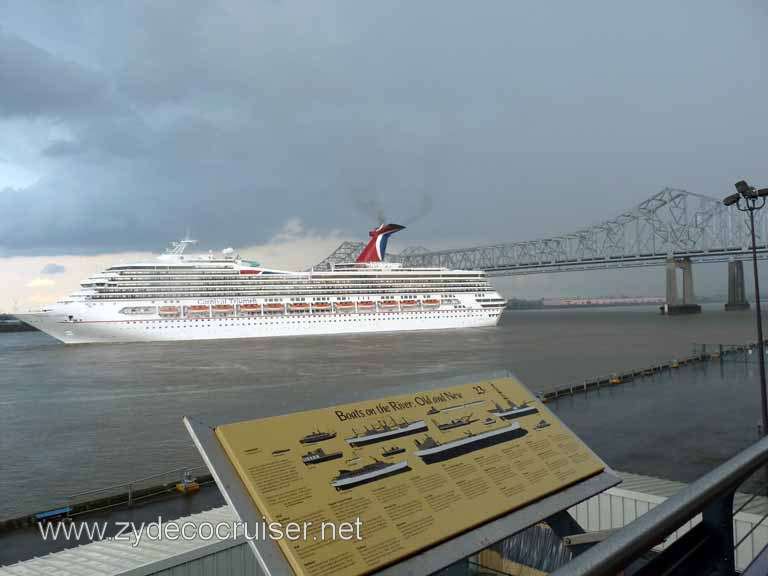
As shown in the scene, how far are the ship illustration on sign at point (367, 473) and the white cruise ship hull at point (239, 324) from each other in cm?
3738

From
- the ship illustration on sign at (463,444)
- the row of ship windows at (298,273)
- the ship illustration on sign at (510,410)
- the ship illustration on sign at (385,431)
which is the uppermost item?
the row of ship windows at (298,273)

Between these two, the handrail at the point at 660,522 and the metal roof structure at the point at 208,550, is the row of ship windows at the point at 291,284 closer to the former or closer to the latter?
the metal roof structure at the point at 208,550

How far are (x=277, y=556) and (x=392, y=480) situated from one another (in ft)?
1.84

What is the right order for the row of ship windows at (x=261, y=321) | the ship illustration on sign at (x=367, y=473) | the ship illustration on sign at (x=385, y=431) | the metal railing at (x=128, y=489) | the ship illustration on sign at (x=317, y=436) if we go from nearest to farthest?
the ship illustration on sign at (x=367, y=473) → the ship illustration on sign at (x=317, y=436) → the ship illustration on sign at (x=385, y=431) → the metal railing at (x=128, y=489) → the row of ship windows at (x=261, y=321)

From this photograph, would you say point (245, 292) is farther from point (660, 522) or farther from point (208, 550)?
point (660, 522)

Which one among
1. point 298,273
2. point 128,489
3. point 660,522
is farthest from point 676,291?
point 660,522

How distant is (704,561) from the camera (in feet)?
4.35

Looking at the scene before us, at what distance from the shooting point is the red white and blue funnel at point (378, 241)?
55094mm

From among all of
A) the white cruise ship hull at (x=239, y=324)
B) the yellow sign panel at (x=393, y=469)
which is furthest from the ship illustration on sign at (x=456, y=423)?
the white cruise ship hull at (x=239, y=324)

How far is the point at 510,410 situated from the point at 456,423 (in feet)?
1.41

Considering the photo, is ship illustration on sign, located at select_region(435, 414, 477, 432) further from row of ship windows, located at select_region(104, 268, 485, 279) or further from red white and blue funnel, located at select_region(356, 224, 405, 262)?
red white and blue funnel, located at select_region(356, 224, 405, 262)

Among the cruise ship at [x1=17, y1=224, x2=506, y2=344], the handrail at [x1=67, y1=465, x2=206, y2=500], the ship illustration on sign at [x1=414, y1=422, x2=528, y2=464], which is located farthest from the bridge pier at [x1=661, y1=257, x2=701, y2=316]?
the ship illustration on sign at [x1=414, y1=422, x2=528, y2=464]

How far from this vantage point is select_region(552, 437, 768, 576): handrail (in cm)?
92

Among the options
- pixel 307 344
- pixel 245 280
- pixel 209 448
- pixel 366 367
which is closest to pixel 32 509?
pixel 209 448
